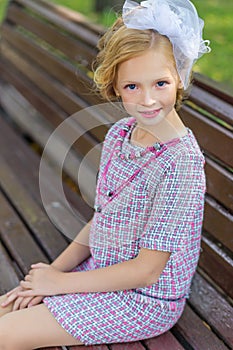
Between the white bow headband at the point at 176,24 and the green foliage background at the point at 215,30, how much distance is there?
2.22 meters

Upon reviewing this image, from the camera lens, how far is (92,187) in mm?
2980

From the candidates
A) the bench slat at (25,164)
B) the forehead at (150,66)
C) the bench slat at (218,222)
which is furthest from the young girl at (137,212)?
→ the bench slat at (25,164)

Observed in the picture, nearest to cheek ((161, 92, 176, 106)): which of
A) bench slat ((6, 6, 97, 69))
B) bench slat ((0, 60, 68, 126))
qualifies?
bench slat ((6, 6, 97, 69))

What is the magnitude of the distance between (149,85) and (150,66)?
58 mm

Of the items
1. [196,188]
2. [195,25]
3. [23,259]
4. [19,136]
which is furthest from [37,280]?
[19,136]

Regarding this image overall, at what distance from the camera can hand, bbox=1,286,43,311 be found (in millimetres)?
2273

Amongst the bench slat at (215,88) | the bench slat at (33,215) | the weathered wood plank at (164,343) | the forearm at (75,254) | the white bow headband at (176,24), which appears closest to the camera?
the white bow headband at (176,24)

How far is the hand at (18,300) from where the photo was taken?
2273 mm

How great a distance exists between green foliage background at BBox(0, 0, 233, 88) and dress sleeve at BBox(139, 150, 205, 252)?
2.36 m

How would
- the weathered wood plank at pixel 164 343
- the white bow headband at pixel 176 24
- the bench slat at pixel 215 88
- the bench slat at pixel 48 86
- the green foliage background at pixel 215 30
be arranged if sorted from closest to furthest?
1. the white bow headband at pixel 176 24
2. the weathered wood plank at pixel 164 343
3. the bench slat at pixel 215 88
4. the bench slat at pixel 48 86
5. the green foliage background at pixel 215 30

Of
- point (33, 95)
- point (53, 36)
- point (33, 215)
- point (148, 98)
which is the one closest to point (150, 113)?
point (148, 98)

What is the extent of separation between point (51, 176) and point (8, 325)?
1.43 m

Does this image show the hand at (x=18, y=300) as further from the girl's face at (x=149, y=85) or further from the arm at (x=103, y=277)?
the girl's face at (x=149, y=85)

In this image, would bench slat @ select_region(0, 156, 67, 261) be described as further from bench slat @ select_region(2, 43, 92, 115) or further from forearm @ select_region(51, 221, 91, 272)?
bench slat @ select_region(2, 43, 92, 115)
